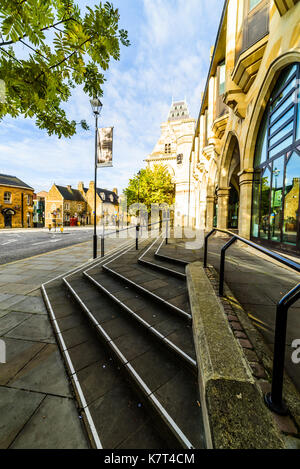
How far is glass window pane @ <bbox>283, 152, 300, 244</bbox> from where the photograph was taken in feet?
17.2

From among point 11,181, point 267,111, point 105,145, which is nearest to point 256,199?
point 267,111

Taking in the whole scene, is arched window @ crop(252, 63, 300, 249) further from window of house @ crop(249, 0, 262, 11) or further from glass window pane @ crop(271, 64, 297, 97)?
window of house @ crop(249, 0, 262, 11)

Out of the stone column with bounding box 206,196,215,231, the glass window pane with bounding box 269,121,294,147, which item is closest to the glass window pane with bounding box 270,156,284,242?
the glass window pane with bounding box 269,121,294,147

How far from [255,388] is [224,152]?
36.6ft

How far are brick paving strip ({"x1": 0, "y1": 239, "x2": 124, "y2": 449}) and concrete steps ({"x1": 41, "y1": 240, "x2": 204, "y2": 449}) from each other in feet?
0.42

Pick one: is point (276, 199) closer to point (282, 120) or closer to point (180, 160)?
point (282, 120)

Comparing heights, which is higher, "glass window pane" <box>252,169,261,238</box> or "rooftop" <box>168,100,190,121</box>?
"rooftop" <box>168,100,190,121</box>

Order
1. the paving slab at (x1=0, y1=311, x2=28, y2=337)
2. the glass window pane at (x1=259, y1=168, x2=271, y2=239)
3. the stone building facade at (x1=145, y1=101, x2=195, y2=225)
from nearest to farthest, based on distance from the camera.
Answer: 1. the paving slab at (x1=0, y1=311, x2=28, y2=337)
2. the glass window pane at (x1=259, y1=168, x2=271, y2=239)
3. the stone building facade at (x1=145, y1=101, x2=195, y2=225)

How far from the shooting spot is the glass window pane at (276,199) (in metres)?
5.99

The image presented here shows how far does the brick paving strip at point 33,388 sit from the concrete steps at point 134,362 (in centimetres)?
13

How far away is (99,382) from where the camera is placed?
2.13 metres
